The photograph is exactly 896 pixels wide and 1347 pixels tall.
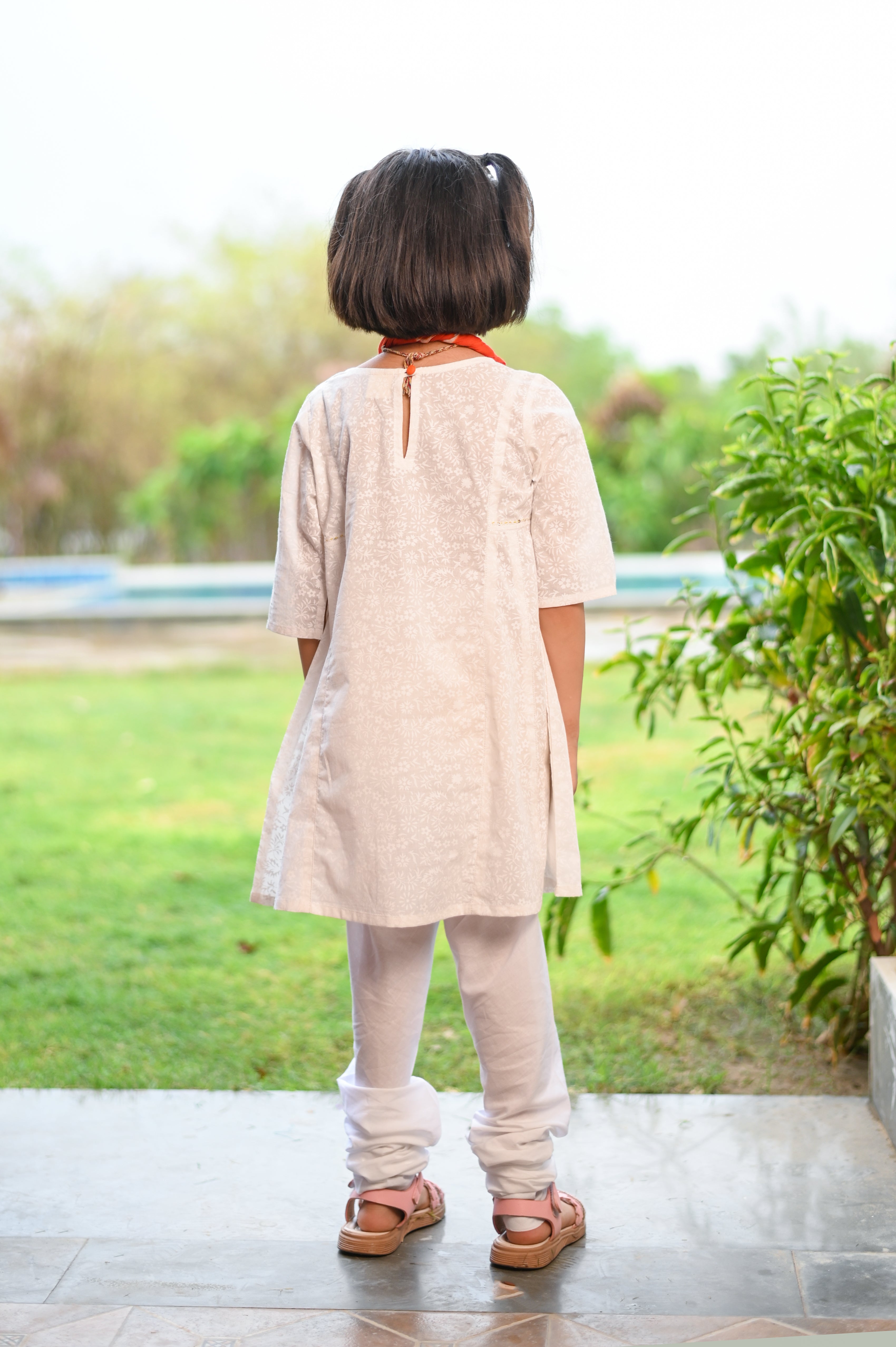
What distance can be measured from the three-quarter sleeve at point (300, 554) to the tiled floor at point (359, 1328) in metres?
0.71

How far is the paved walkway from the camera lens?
131 centimetres

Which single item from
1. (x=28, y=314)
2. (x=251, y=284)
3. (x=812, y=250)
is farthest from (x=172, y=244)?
(x=812, y=250)

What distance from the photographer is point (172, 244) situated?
18.4 m

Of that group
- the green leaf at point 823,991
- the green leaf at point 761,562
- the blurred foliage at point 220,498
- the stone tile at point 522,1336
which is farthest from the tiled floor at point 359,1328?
the blurred foliage at point 220,498

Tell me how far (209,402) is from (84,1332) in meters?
15.7

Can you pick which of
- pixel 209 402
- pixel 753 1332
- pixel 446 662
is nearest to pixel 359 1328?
pixel 753 1332

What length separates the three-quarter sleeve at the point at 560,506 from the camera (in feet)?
4.41

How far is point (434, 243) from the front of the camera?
1318mm

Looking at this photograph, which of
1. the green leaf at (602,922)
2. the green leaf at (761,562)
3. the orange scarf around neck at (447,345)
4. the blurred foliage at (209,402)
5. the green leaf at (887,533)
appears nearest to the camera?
the orange scarf around neck at (447,345)

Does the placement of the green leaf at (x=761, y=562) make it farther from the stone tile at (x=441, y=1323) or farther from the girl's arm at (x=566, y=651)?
the stone tile at (x=441, y=1323)

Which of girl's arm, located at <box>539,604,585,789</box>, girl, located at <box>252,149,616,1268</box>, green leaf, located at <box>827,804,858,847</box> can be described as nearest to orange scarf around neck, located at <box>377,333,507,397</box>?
girl, located at <box>252,149,616,1268</box>

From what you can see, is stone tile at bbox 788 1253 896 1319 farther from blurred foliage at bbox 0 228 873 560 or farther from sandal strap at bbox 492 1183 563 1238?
blurred foliage at bbox 0 228 873 560

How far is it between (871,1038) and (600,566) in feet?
2.89

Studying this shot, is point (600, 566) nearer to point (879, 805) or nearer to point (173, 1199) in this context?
point (879, 805)
